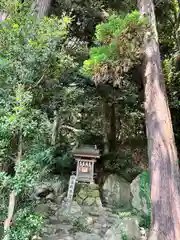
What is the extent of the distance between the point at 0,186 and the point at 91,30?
4902 millimetres

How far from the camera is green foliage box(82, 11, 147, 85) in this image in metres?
2.86

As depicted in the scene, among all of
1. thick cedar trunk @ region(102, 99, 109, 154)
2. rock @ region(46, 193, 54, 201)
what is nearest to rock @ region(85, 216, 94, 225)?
rock @ region(46, 193, 54, 201)

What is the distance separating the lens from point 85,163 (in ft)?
18.1

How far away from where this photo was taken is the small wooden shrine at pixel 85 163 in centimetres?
545

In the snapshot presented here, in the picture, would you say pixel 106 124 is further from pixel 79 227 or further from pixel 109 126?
pixel 79 227

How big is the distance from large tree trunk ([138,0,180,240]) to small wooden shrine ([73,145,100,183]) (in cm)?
286

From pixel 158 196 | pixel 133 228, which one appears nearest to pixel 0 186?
pixel 158 196

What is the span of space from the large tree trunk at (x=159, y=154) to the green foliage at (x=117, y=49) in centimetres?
32

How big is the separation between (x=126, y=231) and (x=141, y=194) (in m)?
1.29

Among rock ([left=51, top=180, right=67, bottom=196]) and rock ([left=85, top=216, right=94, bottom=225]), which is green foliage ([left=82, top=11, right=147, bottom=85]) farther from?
rock ([left=51, top=180, right=67, bottom=196])

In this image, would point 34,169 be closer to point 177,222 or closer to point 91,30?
point 177,222

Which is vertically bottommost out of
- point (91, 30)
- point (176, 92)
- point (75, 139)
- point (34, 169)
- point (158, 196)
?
point (158, 196)

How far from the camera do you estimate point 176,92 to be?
5195mm

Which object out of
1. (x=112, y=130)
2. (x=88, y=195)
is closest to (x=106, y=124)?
(x=112, y=130)
